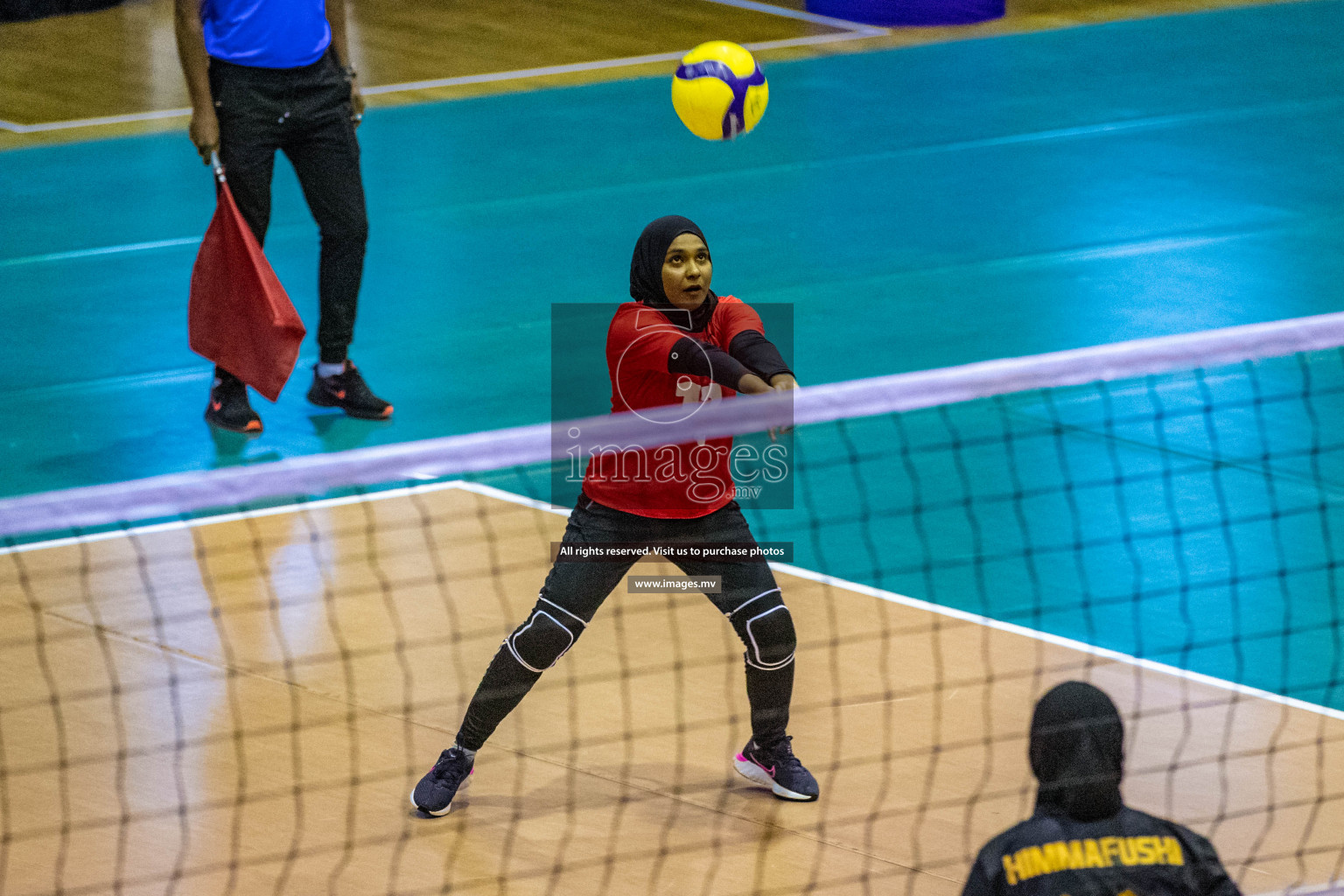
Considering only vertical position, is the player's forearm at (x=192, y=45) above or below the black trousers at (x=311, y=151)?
above

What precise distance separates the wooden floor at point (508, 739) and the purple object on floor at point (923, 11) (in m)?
11.2

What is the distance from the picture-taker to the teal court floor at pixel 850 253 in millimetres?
7094

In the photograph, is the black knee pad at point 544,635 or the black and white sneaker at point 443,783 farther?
the black and white sneaker at point 443,783

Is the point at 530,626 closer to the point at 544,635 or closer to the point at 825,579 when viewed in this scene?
the point at 544,635

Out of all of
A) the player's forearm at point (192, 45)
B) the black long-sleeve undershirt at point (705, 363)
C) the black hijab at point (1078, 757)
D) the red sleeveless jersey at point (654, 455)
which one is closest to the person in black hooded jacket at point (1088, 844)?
the black hijab at point (1078, 757)

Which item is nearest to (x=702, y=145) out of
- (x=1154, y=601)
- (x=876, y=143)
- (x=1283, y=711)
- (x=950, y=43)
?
(x=876, y=143)

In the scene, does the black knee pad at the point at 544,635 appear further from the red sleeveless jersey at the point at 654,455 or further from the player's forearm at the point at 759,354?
the player's forearm at the point at 759,354

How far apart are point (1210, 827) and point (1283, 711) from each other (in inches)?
Result: 32.0

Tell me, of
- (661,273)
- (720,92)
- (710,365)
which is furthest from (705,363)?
(720,92)

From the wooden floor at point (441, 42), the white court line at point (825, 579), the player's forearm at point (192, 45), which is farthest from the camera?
the wooden floor at point (441, 42)

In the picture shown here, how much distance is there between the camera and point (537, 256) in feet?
35.3

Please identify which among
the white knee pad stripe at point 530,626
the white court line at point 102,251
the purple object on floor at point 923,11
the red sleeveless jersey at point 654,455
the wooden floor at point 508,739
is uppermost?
the purple object on floor at point 923,11

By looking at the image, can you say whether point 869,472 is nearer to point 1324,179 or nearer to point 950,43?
point 1324,179

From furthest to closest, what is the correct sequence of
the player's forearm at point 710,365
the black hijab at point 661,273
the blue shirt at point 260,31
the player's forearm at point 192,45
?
the blue shirt at point 260,31, the player's forearm at point 192,45, the black hijab at point 661,273, the player's forearm at point 710,365
